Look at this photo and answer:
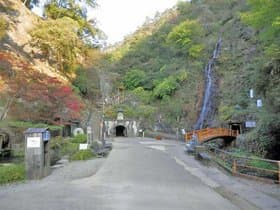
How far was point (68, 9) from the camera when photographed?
3934cm

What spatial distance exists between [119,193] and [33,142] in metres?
4.28

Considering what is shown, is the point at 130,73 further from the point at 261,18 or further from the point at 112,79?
the point at 261,18

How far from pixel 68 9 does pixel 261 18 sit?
27725 millimetres

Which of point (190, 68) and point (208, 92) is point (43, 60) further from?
point (190, 68)

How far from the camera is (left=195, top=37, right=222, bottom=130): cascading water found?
41.3 meters

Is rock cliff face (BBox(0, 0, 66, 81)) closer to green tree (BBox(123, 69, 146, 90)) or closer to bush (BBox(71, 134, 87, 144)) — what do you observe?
bush (BBox(71, 134, 87, 144))

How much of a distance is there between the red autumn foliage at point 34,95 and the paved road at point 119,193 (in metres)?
6.65

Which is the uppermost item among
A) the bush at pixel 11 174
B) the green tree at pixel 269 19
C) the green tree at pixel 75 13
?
the green tree at pixel 75 13

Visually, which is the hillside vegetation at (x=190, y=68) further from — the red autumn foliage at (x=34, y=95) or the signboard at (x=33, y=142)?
the signboard at (x=33, y=142)

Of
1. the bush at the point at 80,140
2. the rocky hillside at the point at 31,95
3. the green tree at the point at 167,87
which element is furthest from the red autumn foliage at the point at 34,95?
the green tree at the point at 167,87

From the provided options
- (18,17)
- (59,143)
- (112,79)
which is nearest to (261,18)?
(59,143)

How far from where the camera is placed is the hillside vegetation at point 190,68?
36794 millimetres

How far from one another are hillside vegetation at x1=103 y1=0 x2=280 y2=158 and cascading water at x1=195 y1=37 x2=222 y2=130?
635 millimetres

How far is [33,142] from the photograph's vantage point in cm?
1199
